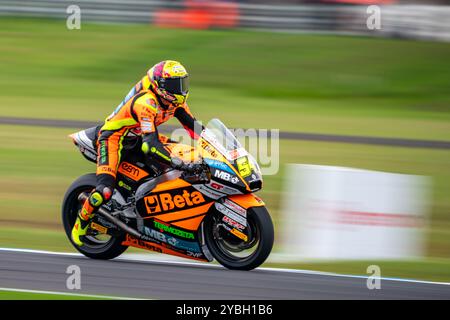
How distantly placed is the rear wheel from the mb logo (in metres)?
0.39

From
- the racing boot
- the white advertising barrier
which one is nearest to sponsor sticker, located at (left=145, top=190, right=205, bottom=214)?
the racing boot

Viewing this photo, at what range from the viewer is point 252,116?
55.0 ft

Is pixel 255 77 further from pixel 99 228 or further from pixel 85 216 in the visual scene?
pixel 85 216

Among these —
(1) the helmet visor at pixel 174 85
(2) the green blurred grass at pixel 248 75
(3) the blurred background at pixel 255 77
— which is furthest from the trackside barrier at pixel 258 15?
(1) the helmet visor at pixel 174 85

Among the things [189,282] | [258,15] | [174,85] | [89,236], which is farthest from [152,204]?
[258,15]

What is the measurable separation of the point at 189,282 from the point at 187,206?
0.82 metres

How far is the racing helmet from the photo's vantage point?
8.23 m

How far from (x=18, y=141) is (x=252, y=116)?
15.4 ft

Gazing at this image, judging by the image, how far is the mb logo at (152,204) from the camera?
8.55 m

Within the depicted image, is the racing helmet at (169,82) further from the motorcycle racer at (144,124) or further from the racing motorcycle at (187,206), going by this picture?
the racing motorcycle at (187,206)

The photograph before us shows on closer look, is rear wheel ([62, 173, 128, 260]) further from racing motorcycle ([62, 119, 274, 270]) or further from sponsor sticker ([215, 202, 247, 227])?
sponsor sticker ([215, 202, 247, 227])

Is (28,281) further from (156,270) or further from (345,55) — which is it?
(345,55)

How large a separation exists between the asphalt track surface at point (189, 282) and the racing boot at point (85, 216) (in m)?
0.24

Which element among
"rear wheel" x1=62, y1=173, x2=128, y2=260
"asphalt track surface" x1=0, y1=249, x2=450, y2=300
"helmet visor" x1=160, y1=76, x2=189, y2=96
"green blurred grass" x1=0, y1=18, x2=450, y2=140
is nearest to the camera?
"asphalt track surface" x1=0, y1=249, x2=450, y2=300
